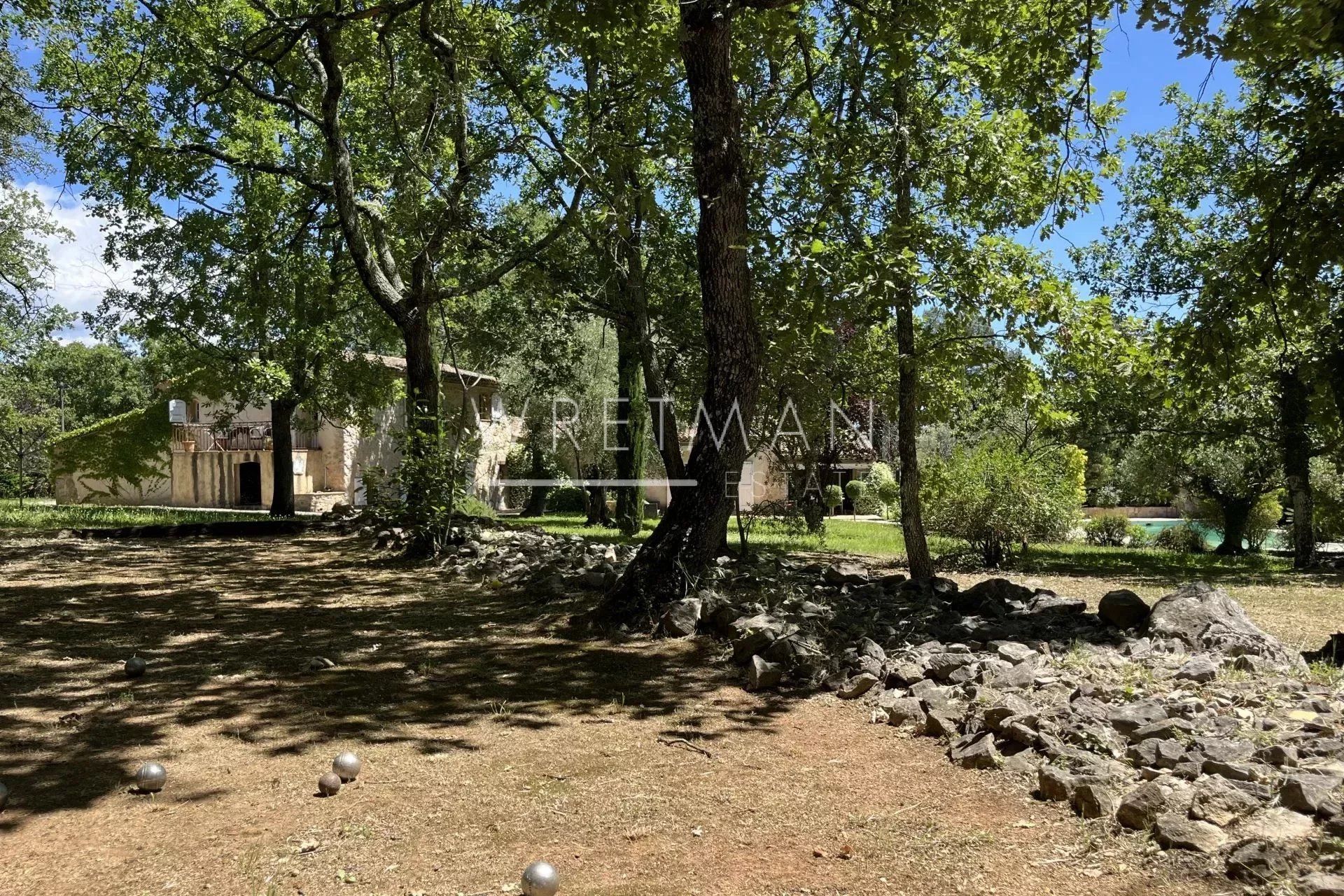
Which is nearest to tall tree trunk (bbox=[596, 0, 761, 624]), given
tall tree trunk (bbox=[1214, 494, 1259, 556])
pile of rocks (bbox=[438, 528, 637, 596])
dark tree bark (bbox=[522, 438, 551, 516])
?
pile of rocks (bbox=[438, 528, 637, 596])

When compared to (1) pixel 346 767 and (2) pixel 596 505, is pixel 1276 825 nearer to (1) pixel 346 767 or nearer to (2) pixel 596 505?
(1) pixel 346 767

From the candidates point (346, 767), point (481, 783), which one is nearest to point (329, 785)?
point (346, 767)

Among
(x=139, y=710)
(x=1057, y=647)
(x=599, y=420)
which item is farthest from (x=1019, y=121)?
(x=599, y=420)

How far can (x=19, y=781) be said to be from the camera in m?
3.81

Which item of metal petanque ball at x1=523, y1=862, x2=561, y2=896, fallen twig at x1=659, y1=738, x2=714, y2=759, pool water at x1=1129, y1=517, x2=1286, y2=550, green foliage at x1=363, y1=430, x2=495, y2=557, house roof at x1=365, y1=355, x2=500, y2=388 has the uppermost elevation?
house roof at x1=365, y1=355, x2=500, y2=388

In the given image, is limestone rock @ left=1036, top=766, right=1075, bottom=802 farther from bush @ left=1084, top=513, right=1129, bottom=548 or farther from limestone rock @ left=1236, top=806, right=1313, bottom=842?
bush @ left=1084, top=513, right=1129, bottom=548

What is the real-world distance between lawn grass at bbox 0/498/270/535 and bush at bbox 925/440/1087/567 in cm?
1258

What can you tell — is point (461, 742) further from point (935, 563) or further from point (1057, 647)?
point (935, 563)

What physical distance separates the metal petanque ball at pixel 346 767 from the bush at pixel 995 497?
1119 centimetres

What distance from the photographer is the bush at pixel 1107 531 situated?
74.4 ft

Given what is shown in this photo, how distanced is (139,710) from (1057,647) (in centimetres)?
536

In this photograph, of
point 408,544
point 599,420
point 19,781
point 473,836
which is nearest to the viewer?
point 473,836

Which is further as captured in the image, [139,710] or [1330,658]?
[1330,658]

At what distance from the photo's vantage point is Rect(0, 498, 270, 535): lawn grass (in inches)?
613
